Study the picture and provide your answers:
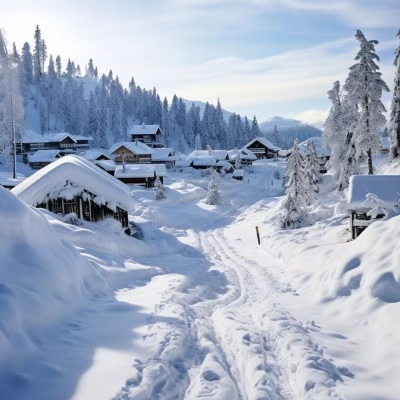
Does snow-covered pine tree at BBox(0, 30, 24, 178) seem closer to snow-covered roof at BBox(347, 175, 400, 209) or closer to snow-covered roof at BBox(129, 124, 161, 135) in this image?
snow-covered roof at BBox(347, 175, 400, 209)

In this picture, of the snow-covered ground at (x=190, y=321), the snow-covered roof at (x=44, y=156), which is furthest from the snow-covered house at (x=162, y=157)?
the snow-covered ground at (x=190, y=321)

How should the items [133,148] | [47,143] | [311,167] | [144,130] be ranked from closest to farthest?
[311,167] → [133,148] → [47,143] → [144,130]

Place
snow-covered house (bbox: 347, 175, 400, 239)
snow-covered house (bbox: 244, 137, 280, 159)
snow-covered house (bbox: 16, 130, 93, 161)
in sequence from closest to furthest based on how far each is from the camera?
snow-covered house (bbox: 347, 175, 400, 239)
snow-covered house (bbox: 16, 130, 93, 161)
snow-covered house (bbox: 244, 137, 280, 159)

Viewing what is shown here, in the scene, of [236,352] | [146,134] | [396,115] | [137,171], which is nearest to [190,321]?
[236,352]

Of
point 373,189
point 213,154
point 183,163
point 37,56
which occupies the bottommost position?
point 373,189

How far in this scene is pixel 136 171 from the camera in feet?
194

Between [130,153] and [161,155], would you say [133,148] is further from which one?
[161,155]

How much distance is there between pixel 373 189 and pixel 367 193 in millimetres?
703

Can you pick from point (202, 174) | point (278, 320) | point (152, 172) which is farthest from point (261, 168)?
point (278, 320)

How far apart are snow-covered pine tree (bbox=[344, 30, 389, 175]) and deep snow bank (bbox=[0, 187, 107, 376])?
26925 mm

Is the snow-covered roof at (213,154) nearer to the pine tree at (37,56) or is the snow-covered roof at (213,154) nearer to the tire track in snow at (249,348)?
the tire track in snow at (249,348)

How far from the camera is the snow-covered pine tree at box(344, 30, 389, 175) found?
105 ft

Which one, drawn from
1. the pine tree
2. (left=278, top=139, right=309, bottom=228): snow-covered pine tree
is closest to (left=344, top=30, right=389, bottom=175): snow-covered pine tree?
(left=278, top=139, right=309, bottom=228): snow-covered pine tree

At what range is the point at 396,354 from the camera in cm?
855
